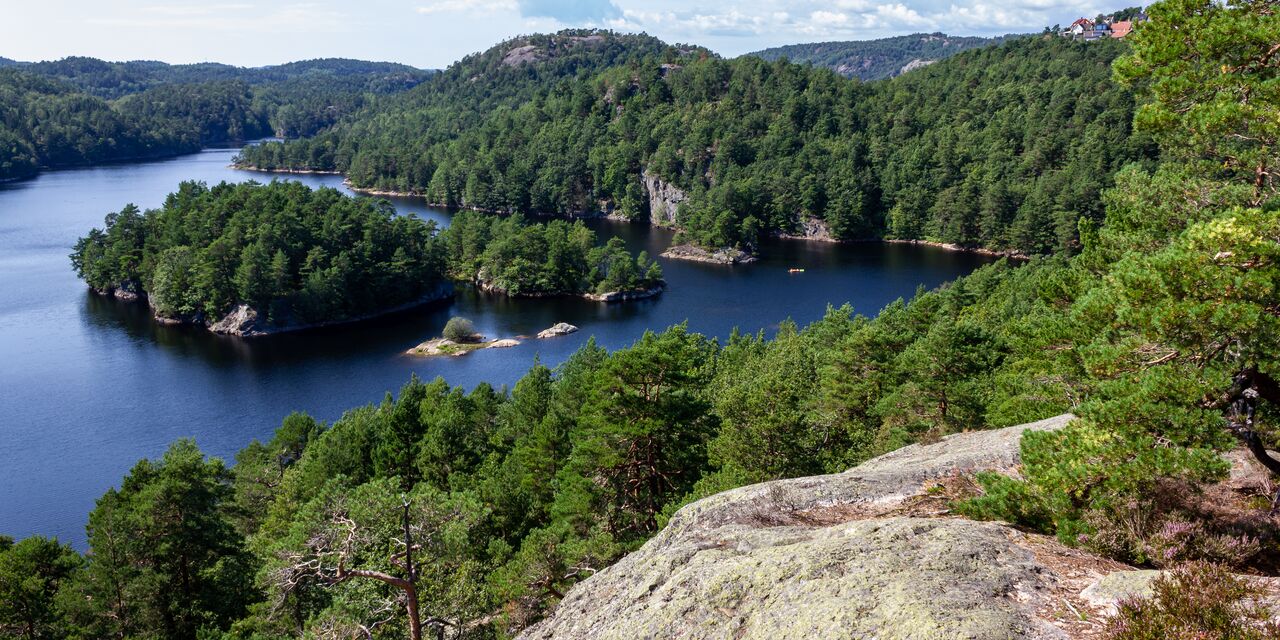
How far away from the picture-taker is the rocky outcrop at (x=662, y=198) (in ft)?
448

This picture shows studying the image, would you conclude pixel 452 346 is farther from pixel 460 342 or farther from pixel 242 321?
pixel 242 321

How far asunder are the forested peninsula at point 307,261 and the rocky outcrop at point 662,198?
42059 mm

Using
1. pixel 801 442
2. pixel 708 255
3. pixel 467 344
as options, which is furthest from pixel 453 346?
pixel 801 442

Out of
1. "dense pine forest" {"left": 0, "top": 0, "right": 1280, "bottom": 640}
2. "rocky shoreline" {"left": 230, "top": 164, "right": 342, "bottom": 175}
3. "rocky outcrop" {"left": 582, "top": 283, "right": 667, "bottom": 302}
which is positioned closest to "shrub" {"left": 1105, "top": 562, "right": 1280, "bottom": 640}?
"dense pine forest" {"left": 0, "top": 0, "right": 1280, "bottom": 640}

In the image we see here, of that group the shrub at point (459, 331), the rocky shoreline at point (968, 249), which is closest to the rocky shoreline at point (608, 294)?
the shrub at point (459, 331)

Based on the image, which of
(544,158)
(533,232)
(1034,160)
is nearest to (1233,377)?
(533,232)

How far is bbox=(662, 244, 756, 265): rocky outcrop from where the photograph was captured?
105438 millimetres

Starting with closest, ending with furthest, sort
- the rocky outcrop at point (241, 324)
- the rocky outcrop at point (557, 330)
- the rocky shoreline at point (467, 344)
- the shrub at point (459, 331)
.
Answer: the rocky shoreline at point (467, 344), the shrub at point (459, 331), the rocky outcrop at point (557, 330), the rocky outcrop at point (241, 324)

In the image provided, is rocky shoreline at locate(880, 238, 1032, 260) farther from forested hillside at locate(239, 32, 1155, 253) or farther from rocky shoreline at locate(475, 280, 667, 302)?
rocky shoreline at locate(475, 280, 667, 302)

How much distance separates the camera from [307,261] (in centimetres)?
8288

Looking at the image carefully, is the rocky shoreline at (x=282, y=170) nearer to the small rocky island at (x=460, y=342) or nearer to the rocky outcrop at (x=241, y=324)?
the rocky outcrop at (x=241, y=324)

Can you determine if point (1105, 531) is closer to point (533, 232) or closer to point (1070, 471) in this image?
point (1070, 471)

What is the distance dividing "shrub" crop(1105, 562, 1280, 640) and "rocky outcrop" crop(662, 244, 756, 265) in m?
98.4

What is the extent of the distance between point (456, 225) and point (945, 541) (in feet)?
322
